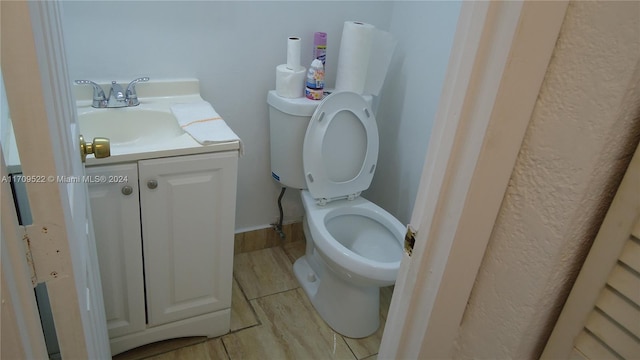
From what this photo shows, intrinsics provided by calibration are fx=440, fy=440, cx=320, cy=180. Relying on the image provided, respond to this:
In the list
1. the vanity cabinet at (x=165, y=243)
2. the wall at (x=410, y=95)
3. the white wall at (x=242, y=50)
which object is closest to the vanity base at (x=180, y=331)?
the vanity cabinet at (x=165, y=243)

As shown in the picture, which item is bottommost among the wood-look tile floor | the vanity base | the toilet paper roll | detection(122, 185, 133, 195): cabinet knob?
the wood-look tile floor

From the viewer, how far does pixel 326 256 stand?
1613 mm

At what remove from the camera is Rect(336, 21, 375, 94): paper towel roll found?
1713 millimetres

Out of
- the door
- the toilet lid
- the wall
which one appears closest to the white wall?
the wall

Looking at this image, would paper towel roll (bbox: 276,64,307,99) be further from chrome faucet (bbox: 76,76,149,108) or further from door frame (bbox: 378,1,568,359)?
door frame (bbox: 378,1,568,359)

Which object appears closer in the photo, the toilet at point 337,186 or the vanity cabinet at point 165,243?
the vanity cabinet at point 165,243

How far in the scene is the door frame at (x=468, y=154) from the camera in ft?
1.75

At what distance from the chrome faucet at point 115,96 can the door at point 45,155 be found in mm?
823

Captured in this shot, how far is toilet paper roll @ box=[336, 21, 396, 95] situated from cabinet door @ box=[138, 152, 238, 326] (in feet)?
2.18

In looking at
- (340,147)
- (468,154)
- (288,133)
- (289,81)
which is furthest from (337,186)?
(468,154)

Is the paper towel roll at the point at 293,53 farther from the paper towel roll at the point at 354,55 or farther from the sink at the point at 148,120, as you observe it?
the sink at the point at 148,120

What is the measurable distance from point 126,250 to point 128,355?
473 mm

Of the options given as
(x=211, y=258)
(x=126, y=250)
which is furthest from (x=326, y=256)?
(x=126, y=250)

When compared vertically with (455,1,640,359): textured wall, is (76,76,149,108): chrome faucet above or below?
below
